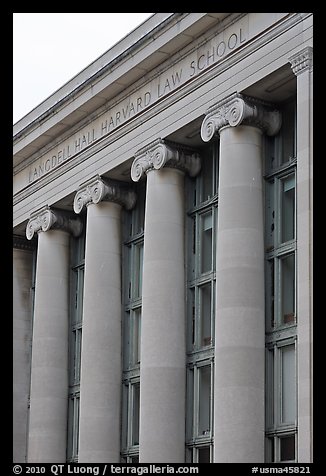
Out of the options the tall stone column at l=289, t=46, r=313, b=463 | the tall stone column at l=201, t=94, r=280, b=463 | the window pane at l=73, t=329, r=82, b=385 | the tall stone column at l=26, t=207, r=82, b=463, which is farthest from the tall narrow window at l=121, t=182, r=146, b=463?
the tall stone column at l=289, t=46, r=313, b=463

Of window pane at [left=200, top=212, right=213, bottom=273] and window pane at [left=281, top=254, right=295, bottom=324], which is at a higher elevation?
window pane at [left=200, top=212, right=213, bottom=273]

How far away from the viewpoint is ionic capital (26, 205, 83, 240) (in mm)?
49688

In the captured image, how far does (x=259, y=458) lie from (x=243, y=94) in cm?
1209

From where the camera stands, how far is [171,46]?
3997 centimetres

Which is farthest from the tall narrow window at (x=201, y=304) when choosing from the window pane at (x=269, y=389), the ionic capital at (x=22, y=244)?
the ionic capital at (x=22, y=244)

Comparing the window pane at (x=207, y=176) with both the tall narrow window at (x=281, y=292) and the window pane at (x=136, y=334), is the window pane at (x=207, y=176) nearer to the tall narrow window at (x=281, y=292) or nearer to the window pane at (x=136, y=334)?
the tall narrow window at (x=281, y=292)

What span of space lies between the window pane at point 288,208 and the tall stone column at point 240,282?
2.58 feet

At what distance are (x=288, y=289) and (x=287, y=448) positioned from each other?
17.1ft

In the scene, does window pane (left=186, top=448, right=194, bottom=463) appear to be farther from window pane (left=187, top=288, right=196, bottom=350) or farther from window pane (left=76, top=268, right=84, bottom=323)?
window pane (left=76, top=268, right=84, bottom=323)

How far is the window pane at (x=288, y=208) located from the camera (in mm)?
36500

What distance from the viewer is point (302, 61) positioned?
3353 cm

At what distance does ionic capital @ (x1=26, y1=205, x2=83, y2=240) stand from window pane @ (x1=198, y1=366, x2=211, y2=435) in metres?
12.9
